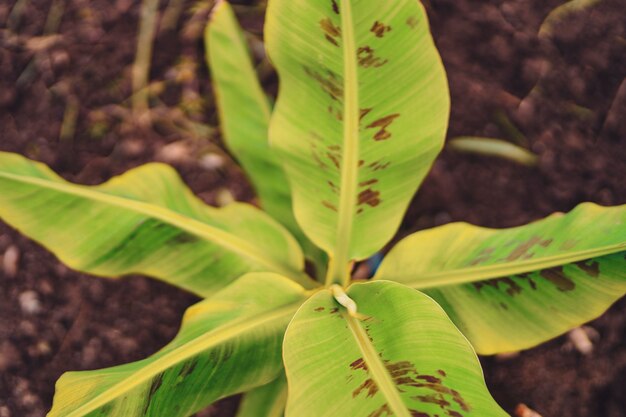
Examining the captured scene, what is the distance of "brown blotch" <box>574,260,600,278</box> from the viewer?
0.74m

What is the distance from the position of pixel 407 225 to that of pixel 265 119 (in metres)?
0.36

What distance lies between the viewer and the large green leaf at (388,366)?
1.95 feet

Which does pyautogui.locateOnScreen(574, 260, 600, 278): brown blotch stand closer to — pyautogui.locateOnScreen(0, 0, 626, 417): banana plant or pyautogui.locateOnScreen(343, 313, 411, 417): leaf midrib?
pyautogui.locateOnScreen(0, 0, 626, 417): banana plant

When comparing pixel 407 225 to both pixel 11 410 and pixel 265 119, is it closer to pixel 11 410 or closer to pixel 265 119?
pixel 265 119

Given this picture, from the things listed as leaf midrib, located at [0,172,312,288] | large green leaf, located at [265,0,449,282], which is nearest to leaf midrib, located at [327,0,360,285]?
large green leaf, located at [265,0,449,282]

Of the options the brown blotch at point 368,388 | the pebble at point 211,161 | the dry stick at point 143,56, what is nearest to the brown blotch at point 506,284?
the brown blotch at point 368,388

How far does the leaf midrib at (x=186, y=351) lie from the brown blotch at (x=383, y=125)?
0.29m

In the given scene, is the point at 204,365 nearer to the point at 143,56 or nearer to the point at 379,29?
the point at 379,29

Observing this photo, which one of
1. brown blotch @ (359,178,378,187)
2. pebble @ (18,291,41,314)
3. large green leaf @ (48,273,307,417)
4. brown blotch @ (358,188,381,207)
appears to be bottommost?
pebble @ (18,291,41,314)

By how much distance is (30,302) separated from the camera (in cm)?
114

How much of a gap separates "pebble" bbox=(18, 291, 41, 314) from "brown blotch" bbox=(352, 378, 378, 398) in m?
0.80

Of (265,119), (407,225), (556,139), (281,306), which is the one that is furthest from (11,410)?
(556,139)

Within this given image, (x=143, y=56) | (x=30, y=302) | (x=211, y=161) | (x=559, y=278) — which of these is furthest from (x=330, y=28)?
(x=30, y=302)

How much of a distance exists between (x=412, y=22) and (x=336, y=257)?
1.22ft
